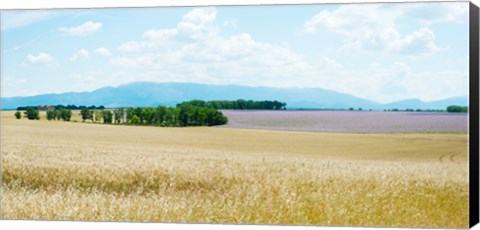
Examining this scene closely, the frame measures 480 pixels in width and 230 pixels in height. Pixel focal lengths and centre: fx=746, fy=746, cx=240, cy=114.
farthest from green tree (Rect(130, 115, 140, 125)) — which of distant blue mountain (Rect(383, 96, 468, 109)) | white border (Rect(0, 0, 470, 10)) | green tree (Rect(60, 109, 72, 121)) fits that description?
distant blue mountain (Rect(383, 96, 468, 109))

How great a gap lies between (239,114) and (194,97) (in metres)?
0.51

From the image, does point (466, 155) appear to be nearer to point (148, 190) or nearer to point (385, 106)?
point (385, 106)

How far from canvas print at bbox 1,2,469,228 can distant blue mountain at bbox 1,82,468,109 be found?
1 centimetres

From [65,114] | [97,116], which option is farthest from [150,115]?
[65,114]

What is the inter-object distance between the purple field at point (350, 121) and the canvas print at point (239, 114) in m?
0.01

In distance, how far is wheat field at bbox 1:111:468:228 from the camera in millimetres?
7410

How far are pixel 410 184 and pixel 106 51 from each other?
11.4 feet

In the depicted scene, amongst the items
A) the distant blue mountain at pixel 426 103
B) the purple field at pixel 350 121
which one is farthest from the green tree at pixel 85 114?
the distant blue mountain at pixel 426 103

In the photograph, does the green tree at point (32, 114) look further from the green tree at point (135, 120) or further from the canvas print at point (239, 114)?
the green tree at point (135, 120)

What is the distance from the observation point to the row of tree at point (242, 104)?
766 cm

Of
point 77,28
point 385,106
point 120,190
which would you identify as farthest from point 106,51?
point 385,106

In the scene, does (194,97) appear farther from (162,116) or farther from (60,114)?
(60,114)

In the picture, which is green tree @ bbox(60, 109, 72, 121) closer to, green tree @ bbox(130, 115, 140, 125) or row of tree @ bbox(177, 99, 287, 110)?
green tree @ bbox(130, 115, 140, 125)

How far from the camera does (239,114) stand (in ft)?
25.5
